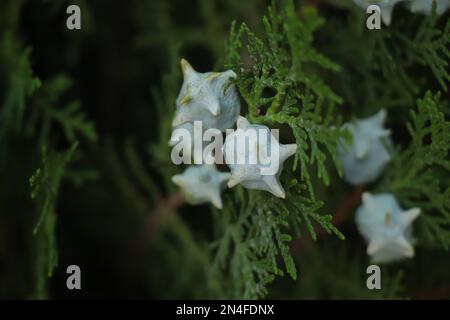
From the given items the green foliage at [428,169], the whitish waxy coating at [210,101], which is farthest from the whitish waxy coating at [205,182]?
the green foliage at [428,169]

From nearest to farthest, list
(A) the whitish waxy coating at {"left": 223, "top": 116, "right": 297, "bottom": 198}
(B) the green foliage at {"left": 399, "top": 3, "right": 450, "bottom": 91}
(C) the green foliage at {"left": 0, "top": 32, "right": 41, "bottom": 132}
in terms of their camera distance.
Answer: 1. (A) the whitish waxy coating at {"left": 223, "top": 116, "right": 297, "bottom": 198}
2. (B) the green foliage at {"left": 399, "top": 3, "right": 450, "bottom": 91}
3. (C) the green foliage at {"left": 0, "top": 32, "right": 41, "bottom": 132}

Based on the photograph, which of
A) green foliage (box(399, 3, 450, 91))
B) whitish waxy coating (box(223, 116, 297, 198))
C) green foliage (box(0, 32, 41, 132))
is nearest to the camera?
whitish waxy coating (box(223, 116, 297, 198))

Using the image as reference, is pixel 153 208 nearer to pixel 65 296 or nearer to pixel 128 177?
pixel 128 177

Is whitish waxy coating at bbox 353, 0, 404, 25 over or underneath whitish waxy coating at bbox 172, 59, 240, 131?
over

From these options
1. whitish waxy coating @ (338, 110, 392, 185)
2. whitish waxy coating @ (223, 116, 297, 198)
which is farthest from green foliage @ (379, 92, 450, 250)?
whitish waxy coating @ (223, 116, 297, 198)

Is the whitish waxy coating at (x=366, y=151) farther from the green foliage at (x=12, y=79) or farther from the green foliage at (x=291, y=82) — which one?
the green foliage at (x=12, y=79)

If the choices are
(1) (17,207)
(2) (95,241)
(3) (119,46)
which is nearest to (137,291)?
(2) (95,241)

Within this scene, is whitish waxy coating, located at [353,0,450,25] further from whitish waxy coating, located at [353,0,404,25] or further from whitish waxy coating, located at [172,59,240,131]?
whitish waxy coating, located at [172,59,240,131]
